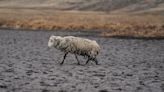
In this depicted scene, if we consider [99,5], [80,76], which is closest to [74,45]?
[80,76]

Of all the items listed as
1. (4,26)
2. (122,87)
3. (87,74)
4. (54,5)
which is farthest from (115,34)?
(54,5)

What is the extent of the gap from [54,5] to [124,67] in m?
154

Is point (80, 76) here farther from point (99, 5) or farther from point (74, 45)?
point (99, 5)

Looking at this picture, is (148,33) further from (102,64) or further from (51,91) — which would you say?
(51,91)

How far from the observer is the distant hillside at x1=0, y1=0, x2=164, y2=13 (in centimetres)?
15975

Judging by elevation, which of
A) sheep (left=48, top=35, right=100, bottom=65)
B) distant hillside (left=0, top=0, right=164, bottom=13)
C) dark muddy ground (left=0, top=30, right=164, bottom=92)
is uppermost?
sheep (left=48, top=35, right=100, bottom=65)

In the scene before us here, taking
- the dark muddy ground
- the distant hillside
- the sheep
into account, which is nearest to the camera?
the dark muddy ground

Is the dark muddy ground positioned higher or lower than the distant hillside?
higher

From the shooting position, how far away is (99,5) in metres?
173

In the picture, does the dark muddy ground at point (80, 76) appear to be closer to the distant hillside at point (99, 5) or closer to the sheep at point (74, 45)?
the sheep at point (74, 45)

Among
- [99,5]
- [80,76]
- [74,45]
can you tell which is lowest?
[99,5]

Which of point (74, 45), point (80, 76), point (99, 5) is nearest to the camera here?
point (80, 76)

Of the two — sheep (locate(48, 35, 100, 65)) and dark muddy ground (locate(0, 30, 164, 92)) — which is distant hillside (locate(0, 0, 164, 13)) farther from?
sheep (locate(48, 35, 100, 65))

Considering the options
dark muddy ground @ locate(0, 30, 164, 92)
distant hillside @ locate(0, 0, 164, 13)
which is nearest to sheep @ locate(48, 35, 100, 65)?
dark muddy ground @ locate(0, 30, 164, 92)
